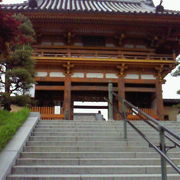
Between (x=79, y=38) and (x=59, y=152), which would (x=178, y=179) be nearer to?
(x=59, y=152)

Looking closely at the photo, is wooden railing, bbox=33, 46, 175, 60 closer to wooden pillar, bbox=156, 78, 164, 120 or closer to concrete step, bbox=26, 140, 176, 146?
wooden pillar, bbox=156, 78, 164, 120

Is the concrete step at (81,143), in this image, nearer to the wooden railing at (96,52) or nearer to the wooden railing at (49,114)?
the wooden railing at (49,114)

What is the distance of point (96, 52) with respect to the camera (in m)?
13.2

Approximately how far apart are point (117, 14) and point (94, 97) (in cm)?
518

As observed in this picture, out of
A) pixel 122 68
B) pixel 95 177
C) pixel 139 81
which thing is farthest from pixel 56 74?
Result: pixel 95 177

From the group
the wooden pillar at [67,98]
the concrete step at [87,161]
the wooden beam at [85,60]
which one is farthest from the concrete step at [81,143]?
the wooden beam at [85,60]

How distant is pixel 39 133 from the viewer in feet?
22.9

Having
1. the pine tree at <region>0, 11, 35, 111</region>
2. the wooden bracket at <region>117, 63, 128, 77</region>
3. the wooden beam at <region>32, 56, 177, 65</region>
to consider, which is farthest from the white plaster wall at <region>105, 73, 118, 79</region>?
the pine tree at <region>0, 11, 35, 111</region>

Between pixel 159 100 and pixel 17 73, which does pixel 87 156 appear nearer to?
pixel 17 73

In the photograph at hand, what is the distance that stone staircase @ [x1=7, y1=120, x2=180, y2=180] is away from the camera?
479 cm

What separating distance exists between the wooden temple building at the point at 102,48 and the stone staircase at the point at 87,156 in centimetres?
529

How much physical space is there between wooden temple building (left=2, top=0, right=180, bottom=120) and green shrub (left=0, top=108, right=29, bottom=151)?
16.0 ft

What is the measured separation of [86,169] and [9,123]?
2.50 metres

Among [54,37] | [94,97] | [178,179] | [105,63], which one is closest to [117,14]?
[105,63]
